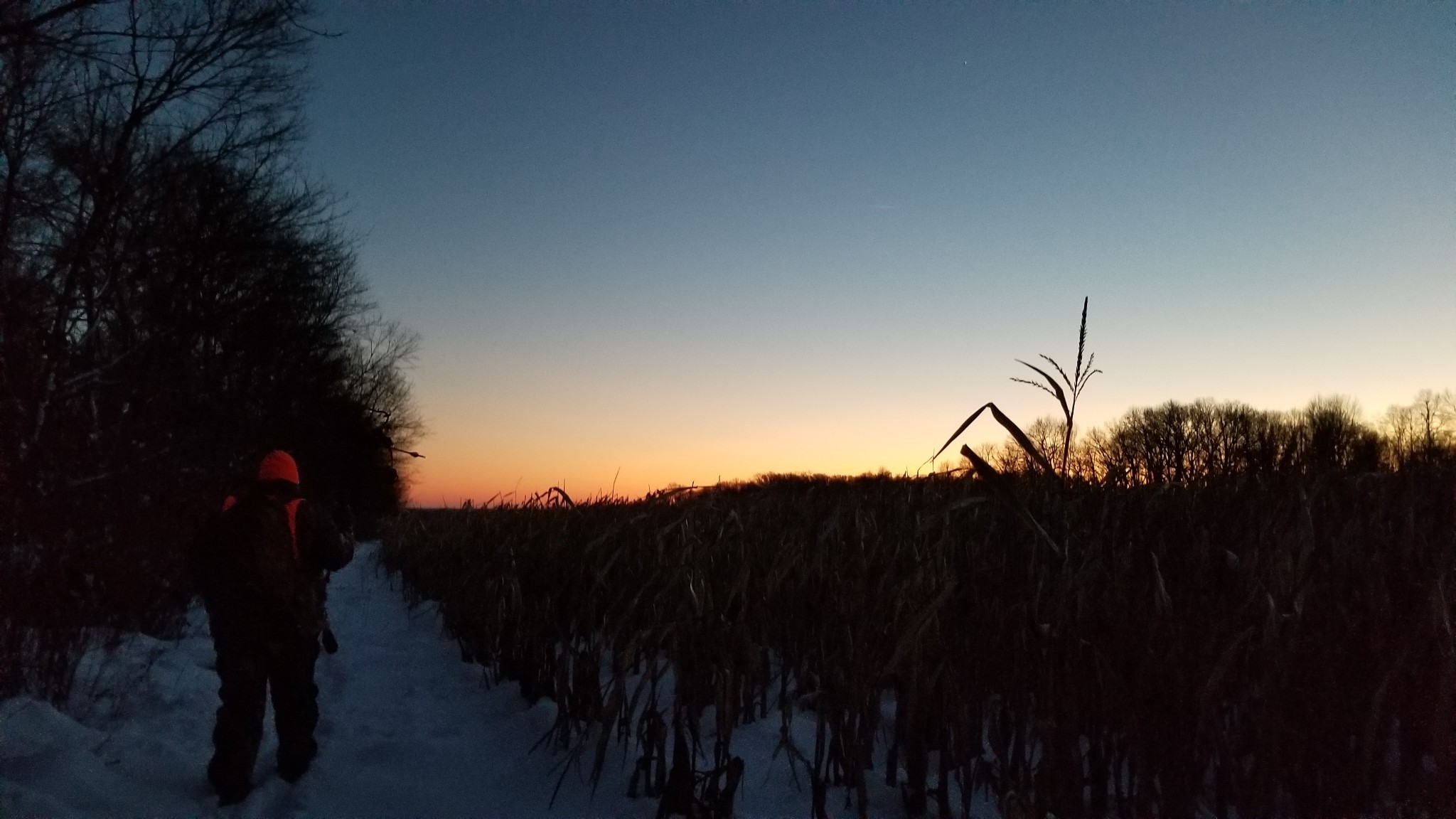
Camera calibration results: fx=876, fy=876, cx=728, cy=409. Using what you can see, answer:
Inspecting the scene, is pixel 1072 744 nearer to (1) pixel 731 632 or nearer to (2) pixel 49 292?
(1) pixel 731 632

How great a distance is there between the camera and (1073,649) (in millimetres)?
2592

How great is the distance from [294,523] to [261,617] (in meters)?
0.50

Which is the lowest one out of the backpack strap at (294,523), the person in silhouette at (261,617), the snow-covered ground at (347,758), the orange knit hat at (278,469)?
the snow-covered ground at (347,758)

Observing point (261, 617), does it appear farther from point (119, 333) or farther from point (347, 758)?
point (119, 333)

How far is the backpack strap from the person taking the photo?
464 centimetres

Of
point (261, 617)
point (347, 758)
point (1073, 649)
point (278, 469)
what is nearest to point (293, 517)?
point (278, 469)

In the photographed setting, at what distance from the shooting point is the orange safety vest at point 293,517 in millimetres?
4633

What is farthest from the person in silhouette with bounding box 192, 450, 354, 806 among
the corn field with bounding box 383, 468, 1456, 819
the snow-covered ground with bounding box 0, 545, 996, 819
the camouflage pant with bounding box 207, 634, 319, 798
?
the corn field with bounding box 383, 468, 1456, 819

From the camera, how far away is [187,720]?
5.48 m

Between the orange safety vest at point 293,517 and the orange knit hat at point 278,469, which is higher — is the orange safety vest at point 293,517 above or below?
below

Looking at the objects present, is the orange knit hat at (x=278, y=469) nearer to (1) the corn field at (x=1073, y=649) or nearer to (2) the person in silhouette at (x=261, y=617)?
(2) the person in silhouette at (x=261, y=617)

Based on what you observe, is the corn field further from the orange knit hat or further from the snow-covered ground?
the orange knit hat

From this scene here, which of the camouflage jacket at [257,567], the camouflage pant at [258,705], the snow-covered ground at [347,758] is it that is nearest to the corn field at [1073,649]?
the snow-covered ground at [347,758]

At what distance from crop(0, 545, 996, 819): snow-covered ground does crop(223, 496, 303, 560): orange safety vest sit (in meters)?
1.16
